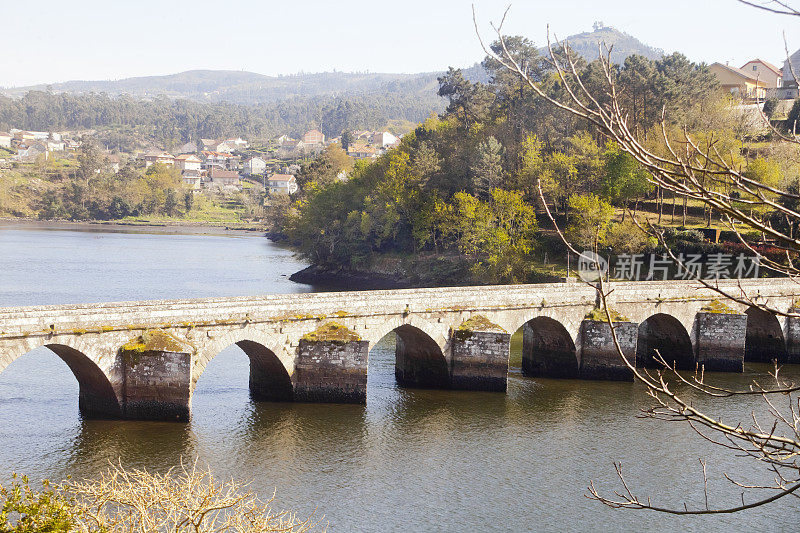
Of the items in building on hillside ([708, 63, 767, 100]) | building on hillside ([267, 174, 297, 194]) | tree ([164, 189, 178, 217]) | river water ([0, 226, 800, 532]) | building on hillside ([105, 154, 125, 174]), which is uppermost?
building on hillside ([708, 63, 767, 100])

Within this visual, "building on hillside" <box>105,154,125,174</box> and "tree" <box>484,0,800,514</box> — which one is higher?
"building on hillside" <box>105,154,125,174</box>

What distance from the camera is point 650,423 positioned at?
3139 centimetres

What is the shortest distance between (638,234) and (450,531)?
39.8m

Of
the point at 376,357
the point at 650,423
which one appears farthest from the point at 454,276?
the point at 650,423

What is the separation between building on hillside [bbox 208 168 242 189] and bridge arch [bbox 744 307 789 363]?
458 feet

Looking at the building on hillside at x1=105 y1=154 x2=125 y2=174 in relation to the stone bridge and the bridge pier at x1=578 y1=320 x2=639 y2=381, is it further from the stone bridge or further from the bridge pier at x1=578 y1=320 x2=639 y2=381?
the bridge pier at x1=578 y1=320 x2=639 y2=381

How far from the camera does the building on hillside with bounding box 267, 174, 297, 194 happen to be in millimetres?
159875

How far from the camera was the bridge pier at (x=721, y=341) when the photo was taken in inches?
1598

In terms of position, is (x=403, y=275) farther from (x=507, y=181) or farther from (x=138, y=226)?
(x=138, y=226)

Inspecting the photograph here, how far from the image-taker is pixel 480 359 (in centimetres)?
3450

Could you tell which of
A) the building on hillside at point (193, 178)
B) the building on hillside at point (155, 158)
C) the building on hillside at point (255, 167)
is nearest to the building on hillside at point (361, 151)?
the building on hillside at point (255, 167)

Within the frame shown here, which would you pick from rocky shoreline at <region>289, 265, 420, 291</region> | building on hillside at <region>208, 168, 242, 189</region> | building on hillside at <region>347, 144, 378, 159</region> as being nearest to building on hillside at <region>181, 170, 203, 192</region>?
building on hillside at <region>208, 168, 242, 189</region>

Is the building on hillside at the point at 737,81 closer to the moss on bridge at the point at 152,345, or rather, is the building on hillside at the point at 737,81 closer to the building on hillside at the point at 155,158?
the moss on bridge at the point at 152,345

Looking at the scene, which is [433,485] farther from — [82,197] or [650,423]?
[82,197]
